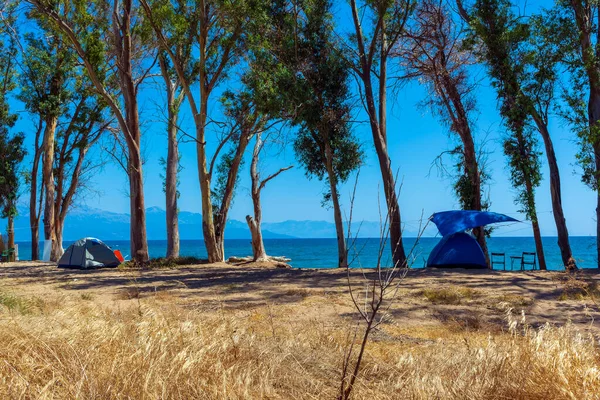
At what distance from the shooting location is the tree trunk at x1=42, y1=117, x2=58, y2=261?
23.1 metres

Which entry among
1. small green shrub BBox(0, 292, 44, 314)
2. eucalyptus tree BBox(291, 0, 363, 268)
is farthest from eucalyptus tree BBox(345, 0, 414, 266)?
small green shrub BBox(0, 292, 44, 314)

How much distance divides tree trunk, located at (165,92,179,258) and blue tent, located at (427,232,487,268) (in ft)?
29.9

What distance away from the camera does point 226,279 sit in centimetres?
1116

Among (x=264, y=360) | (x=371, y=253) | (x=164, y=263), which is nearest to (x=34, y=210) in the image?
(x=164, y=263)

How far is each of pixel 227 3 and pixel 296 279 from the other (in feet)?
29.1

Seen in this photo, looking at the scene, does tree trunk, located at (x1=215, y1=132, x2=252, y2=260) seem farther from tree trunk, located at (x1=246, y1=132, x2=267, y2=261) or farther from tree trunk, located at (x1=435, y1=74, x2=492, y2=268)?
tree trunk, located at (x1=435, y1=74, x2=492, y2=268)

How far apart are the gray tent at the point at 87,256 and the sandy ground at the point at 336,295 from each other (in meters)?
4.76

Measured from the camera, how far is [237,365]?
145 inches

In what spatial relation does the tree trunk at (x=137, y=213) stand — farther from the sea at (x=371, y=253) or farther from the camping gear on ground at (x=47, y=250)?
the camping gear on ground at (x=47, y=250)

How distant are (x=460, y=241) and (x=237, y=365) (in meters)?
11.8

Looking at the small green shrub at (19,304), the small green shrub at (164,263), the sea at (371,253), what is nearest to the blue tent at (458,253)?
the sea at (371,253)

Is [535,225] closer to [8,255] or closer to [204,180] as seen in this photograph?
[204,180]

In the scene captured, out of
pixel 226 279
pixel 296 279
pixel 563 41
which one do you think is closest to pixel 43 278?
pixel 226 279

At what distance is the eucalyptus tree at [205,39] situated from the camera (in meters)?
16.4
